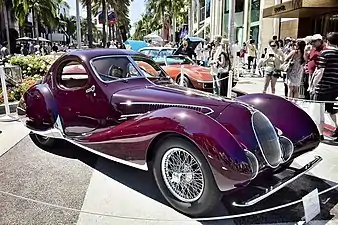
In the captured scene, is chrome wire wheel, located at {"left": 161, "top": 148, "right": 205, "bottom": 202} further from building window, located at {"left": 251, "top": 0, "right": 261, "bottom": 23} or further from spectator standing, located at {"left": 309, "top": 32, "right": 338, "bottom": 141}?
building window, located at {"left": 251, "top": 0, "right": 261, "bottom": 23}

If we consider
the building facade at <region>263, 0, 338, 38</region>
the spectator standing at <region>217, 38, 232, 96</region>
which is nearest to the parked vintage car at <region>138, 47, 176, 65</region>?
the spectator standing at <region>217, 38, 232, 96</region>

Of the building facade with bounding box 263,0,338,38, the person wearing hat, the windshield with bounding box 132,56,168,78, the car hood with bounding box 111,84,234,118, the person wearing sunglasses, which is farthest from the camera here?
the building facade with bounding box 263,0,338,38

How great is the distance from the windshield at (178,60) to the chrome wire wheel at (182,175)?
9.84m

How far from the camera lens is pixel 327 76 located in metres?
6.25

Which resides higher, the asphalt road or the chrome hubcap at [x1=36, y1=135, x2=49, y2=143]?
the chrome hubcap at [x1=36, y1=135, x2=49, y2=143]

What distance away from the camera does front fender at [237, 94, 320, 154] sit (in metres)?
4.30

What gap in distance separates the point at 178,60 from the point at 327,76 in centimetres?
796

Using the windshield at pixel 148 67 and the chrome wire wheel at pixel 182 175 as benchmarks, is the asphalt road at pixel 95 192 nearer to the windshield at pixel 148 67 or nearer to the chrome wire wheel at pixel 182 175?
the chrome wire wheel at pixel 182 175

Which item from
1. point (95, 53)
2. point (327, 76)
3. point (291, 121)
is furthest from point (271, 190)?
point (327, 76)

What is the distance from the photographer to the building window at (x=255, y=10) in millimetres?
28589

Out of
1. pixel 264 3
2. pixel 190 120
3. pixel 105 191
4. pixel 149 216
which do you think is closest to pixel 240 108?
pixel 190 120

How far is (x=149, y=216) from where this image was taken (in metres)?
3.68

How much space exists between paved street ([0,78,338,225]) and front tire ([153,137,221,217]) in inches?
5.6

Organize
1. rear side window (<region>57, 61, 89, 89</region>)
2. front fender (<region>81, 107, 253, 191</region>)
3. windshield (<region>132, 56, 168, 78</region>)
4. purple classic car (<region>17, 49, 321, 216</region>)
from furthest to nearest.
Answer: rear side window (<region>57, 61, 89, 89</region>) < windshield (<region>132, 56, 168, 78</region>) < purple classic car (<region>17, 49, 321, 216</region>) < front fender (<region>81, 107, 253, 191</region>)
